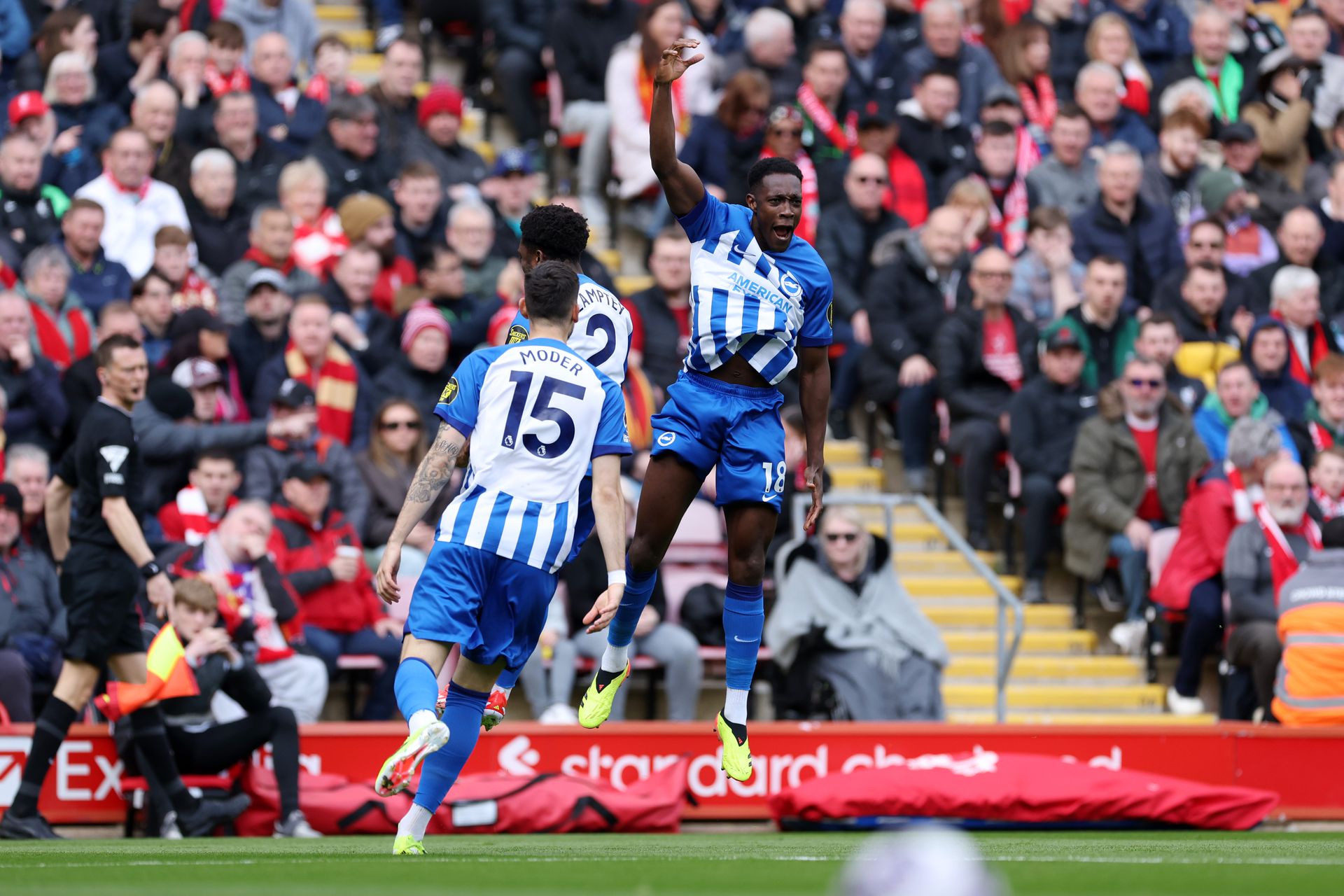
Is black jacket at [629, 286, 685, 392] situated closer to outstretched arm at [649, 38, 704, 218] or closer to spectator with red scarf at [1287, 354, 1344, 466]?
spectator with red scarf at [1287, 354, 1344, 466]

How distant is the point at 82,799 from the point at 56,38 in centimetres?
664

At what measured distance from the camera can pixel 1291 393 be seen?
16.1 meters

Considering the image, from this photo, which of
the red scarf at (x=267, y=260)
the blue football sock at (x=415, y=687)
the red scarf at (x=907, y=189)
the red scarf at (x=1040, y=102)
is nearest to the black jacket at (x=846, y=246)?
the red scarf at (x=907, y=189)

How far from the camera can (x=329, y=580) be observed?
1284cm

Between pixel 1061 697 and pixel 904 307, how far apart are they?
3.24 m

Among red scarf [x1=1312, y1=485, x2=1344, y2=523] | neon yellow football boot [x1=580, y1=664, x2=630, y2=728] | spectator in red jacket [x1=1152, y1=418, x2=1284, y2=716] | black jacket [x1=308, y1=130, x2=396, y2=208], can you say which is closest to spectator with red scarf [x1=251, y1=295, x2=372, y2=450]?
black jacket [x1=308, y1=130, x2=396, y2=208]

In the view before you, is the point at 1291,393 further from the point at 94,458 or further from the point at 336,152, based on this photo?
the point at 94,458

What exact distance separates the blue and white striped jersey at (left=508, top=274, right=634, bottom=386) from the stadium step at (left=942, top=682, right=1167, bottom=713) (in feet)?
19.1

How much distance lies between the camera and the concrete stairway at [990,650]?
14805 mm

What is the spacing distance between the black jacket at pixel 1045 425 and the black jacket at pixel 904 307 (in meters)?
0.88

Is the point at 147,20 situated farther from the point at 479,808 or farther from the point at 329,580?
the point at 479,808

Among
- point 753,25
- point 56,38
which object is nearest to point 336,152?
point 56,38

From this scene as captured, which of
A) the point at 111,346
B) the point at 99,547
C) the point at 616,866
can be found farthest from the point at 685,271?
the point at 616,866

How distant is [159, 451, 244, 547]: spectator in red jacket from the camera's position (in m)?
12.8
